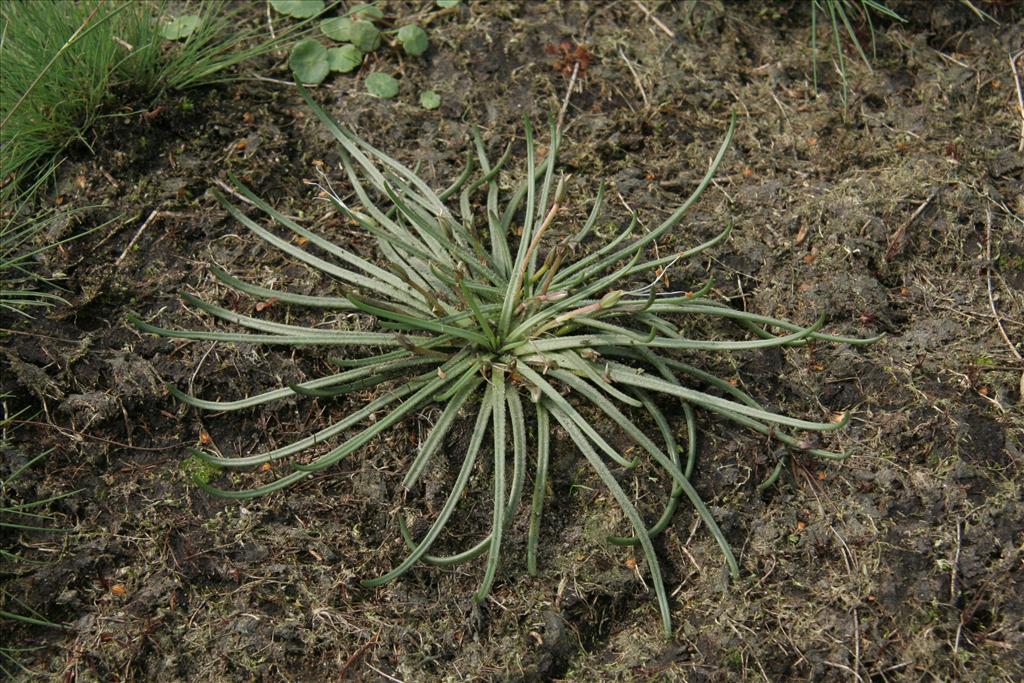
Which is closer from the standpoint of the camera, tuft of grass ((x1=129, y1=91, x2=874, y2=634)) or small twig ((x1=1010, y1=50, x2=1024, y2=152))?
tuft of grass ((x1=129, y1=91, x2=874, y2=634))

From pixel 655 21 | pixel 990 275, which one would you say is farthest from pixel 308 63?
pixel 990 275

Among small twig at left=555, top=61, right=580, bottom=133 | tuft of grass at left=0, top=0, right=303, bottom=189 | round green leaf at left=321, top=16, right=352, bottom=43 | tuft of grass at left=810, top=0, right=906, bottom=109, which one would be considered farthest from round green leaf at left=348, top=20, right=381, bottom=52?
tuft of grass at left=810, top=0, right=906, bottom=109

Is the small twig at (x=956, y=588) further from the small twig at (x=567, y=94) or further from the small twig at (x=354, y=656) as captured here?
the small twig at (x=567, y=94)

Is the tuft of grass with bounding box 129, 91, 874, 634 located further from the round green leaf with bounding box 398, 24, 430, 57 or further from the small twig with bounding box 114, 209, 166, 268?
the round green leaf with bounding box 398, 24, 430, 57

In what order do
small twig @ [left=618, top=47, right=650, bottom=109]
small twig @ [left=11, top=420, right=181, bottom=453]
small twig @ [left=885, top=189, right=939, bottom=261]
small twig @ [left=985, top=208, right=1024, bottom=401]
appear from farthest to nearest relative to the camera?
small twig @ [left=618, top=47, right=650, bottom=109] → small twig @ [left=885, top=189, right=939, bottom=261] → small twig @ [left=985, top=208, right=1024, bottom=401] → small twig @ [left=11, top=420, right=181, bottom=453]

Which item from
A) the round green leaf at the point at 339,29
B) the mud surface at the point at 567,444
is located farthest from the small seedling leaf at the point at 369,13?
the mud surface at the point at 567,444

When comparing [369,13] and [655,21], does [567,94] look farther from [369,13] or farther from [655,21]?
[369,13]

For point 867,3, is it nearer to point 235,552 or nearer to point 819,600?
point 819,600
